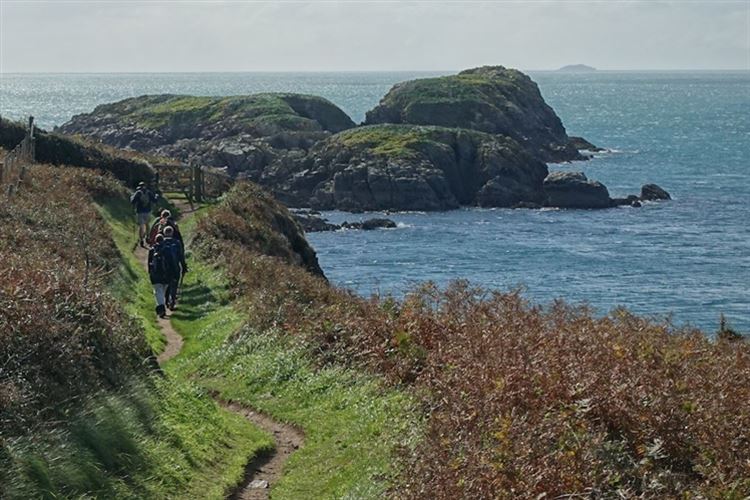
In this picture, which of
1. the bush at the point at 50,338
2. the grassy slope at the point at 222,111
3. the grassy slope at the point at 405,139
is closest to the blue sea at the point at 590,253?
the grassy slope at the point at 405,139

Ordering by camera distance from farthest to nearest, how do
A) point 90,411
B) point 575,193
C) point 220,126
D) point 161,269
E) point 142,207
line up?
point 220,126 < point 575,193 < point 142,207 < point 161,269 < point 90,411

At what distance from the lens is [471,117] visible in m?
147

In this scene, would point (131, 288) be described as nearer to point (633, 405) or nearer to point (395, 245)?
point (633, 405)

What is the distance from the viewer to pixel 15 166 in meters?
33.1

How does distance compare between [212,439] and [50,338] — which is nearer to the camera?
[50,338]

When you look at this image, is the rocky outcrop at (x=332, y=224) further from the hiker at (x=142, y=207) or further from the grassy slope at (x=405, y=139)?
the hiker at (x=142, y=207)

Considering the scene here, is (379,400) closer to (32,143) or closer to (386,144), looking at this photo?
(32,143)

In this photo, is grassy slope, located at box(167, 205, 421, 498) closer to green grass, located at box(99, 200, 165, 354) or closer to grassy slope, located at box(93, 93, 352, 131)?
green grass, located at box(99, 200, 165, 354)

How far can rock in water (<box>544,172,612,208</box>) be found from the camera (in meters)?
105

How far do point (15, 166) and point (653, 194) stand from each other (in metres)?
89.8

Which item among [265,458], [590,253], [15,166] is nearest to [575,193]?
[590,253]

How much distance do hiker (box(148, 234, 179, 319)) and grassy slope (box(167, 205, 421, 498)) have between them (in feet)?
2.14

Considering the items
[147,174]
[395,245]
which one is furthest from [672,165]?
[147,174]

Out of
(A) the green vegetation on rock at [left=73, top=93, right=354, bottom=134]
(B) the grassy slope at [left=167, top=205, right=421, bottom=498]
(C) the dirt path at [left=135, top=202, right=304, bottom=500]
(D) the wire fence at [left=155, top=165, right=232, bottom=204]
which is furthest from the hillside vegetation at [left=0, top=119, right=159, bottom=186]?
(A) the green vegetation on rock at [left=73, top=93, right=354, bottom=134]
